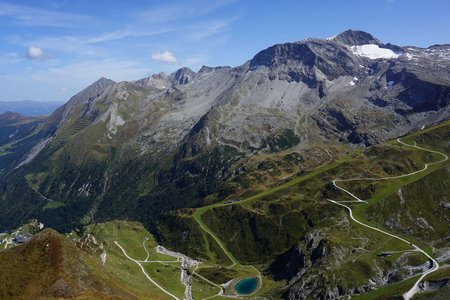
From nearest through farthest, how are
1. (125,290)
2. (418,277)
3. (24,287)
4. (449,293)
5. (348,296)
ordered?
(24,287), (125,290), (449,293), (418,277), (348,296)

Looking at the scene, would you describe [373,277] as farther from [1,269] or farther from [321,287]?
[1,269]

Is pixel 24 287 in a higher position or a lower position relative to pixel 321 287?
higher

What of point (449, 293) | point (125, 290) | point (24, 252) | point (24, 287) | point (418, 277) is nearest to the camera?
point (24, 287)

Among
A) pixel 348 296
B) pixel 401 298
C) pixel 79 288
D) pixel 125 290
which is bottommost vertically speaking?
pixel 348 296

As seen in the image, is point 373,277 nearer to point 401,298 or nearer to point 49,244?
point 401,298

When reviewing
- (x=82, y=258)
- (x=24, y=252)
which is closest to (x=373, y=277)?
(x=82, y=258)

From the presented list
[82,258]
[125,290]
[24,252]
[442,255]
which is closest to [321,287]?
[442,255]

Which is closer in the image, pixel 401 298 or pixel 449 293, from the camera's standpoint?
pixel 449 293

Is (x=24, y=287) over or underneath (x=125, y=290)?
over

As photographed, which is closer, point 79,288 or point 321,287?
point 79,288
